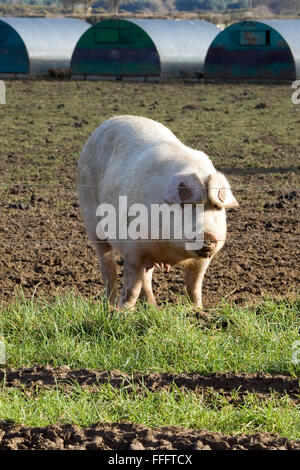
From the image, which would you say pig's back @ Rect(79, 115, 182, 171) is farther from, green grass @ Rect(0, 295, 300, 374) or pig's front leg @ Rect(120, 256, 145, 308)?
green grass @ Rect(0, 295, 300, 374)

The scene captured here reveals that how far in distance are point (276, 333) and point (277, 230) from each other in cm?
330

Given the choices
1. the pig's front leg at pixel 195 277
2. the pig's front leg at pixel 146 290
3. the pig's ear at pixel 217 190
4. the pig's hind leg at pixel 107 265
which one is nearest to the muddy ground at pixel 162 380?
the pig's ear at pixel 217 190

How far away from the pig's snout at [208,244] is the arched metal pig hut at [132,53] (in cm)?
1968

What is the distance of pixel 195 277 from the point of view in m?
5.42

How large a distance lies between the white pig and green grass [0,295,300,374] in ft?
1.11

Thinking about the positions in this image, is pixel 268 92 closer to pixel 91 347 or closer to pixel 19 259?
pixel 19 259

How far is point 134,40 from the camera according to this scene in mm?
24516

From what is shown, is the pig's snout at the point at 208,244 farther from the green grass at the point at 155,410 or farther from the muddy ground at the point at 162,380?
the green grass at the point at 155,410

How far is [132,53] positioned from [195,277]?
19642 millimetres

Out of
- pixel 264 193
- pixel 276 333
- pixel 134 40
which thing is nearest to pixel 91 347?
pixel 276 333

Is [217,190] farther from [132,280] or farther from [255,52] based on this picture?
[255,52]

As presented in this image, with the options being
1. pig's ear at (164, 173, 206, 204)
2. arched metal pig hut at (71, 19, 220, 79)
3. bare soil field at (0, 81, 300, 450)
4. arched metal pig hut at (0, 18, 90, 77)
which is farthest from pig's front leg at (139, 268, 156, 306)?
arched metal pig hut at (0, 18, 90, 77)

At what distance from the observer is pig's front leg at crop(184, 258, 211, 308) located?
530 centimetres
